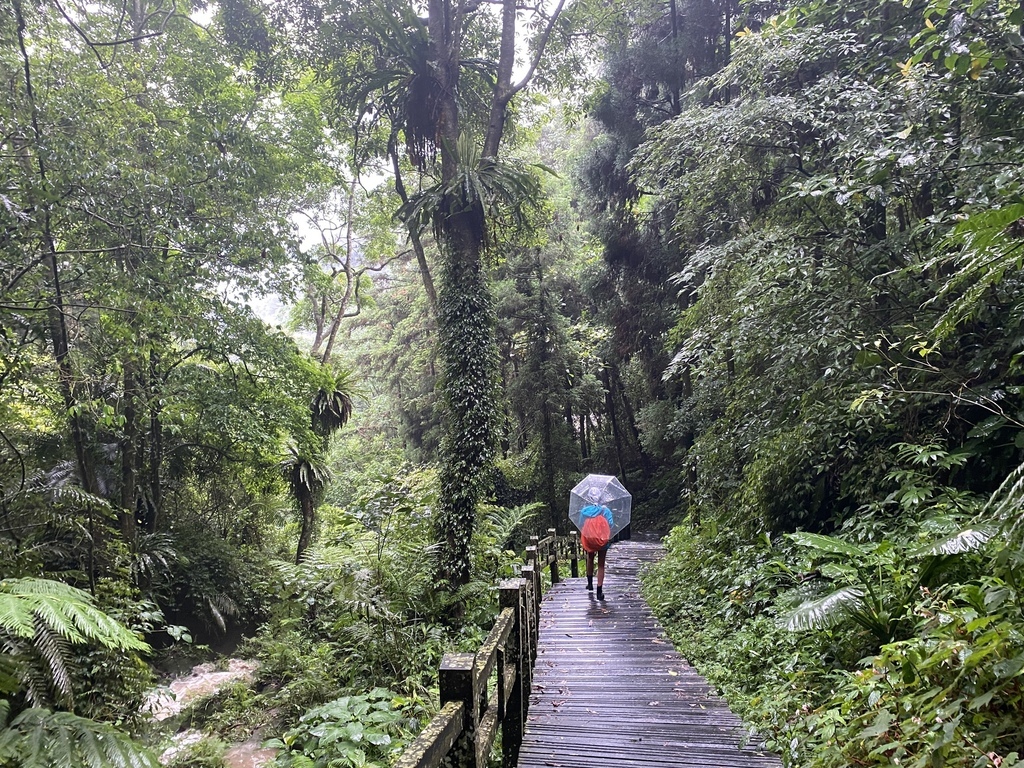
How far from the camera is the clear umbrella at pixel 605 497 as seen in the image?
8.80 m

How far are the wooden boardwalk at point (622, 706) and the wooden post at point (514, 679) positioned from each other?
11cm

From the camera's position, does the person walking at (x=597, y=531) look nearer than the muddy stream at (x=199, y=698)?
No

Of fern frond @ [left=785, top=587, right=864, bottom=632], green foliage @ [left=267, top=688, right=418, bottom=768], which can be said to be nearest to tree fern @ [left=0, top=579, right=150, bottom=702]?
green foliage @ [left=267, top=688, right=418, bottom=768]

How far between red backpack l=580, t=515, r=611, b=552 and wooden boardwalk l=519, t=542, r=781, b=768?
86 centimetres

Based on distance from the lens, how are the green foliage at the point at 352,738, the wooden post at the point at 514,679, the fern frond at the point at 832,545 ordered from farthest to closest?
the green foliage at the point at 352,738 → the fern frond at the point at 832,545 → the wooden post at the point at 514,679

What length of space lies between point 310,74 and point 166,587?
11257mm

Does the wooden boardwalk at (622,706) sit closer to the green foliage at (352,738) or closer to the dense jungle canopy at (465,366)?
the dense jungle canopy at (465,366)

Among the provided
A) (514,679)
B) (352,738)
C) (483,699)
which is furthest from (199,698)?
(483,699)

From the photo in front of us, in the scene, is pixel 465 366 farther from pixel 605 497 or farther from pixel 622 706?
pixel 622 706

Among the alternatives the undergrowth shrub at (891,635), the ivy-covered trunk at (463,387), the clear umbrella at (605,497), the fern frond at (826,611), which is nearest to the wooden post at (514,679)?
the undergrowth shrub at (891,635)

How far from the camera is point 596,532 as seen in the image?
7449mm

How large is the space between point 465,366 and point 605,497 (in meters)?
3.15

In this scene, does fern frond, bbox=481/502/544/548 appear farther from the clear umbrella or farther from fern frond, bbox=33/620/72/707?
fern frond, bbox=33/620/72/707

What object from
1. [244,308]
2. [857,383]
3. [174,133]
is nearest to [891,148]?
[857,383]
